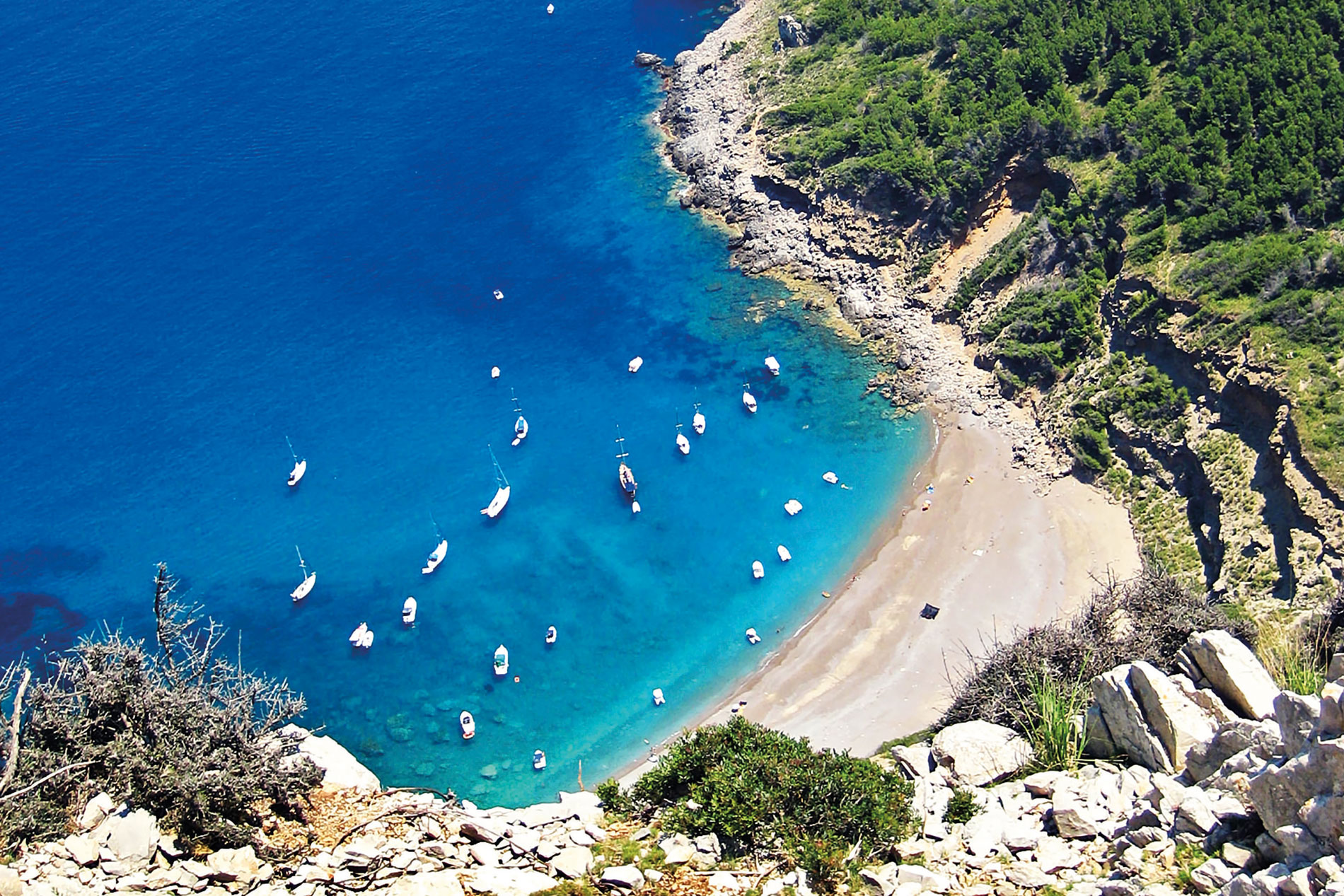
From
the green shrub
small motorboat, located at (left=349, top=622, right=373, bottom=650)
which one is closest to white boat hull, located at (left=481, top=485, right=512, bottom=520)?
small motorboat, located at (left=349, top=622, right=373, bottom=650)

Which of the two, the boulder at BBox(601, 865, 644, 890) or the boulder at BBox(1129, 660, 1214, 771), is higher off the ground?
the boulder at BBox(601, 865, 644, 890)

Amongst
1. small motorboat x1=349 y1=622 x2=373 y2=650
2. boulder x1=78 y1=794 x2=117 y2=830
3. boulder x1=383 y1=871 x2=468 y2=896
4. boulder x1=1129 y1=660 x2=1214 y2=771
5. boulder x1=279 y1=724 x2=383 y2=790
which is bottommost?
boulder x1=1129 y1=660 x2=1214 y2=771

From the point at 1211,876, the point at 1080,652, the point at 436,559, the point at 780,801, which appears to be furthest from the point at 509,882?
the point at 436,559

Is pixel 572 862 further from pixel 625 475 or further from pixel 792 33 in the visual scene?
pixel 792 33

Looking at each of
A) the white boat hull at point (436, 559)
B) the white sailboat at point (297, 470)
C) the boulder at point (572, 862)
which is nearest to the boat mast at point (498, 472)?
the white boat hull at point (436, 559)

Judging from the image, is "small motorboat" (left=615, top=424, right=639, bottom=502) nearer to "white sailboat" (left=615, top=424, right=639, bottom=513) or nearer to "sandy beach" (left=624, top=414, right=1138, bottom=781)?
"white sailboat" (left=615, top=424, right=639, bottom=513)

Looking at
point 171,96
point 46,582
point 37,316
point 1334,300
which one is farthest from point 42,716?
point 171,96

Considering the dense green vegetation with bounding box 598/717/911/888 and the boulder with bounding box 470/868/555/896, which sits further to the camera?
the dense green vegetation with bounding box 598/717/911/888
